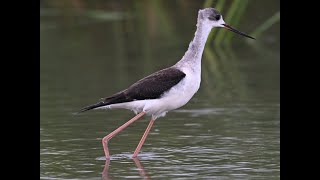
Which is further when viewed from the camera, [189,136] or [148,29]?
[148,29]

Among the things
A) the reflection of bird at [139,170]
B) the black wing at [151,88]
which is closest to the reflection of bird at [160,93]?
the black wing at [151,88]

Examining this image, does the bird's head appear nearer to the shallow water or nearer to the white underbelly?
the white underbelly

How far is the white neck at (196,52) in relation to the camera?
9.05 meters

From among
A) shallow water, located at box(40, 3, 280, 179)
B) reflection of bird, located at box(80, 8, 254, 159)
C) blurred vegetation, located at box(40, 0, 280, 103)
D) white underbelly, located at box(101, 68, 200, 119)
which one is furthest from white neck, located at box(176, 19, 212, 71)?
blurred vegetation, located at box(40, 0, 280, 103)

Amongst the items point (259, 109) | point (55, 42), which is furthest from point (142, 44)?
point (259, 109)

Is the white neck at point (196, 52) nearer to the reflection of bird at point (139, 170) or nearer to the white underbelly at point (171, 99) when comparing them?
the white underbelly at point (171, 99)

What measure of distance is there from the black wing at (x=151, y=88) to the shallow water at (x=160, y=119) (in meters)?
0.59

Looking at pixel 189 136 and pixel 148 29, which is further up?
pixel 148 29

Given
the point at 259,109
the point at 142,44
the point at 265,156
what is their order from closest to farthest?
the point at 265,156
the point at 259,109
the point at 142,44

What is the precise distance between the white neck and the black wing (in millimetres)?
180

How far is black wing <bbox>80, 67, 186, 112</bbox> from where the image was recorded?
8.82m

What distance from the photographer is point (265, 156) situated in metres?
8.61
